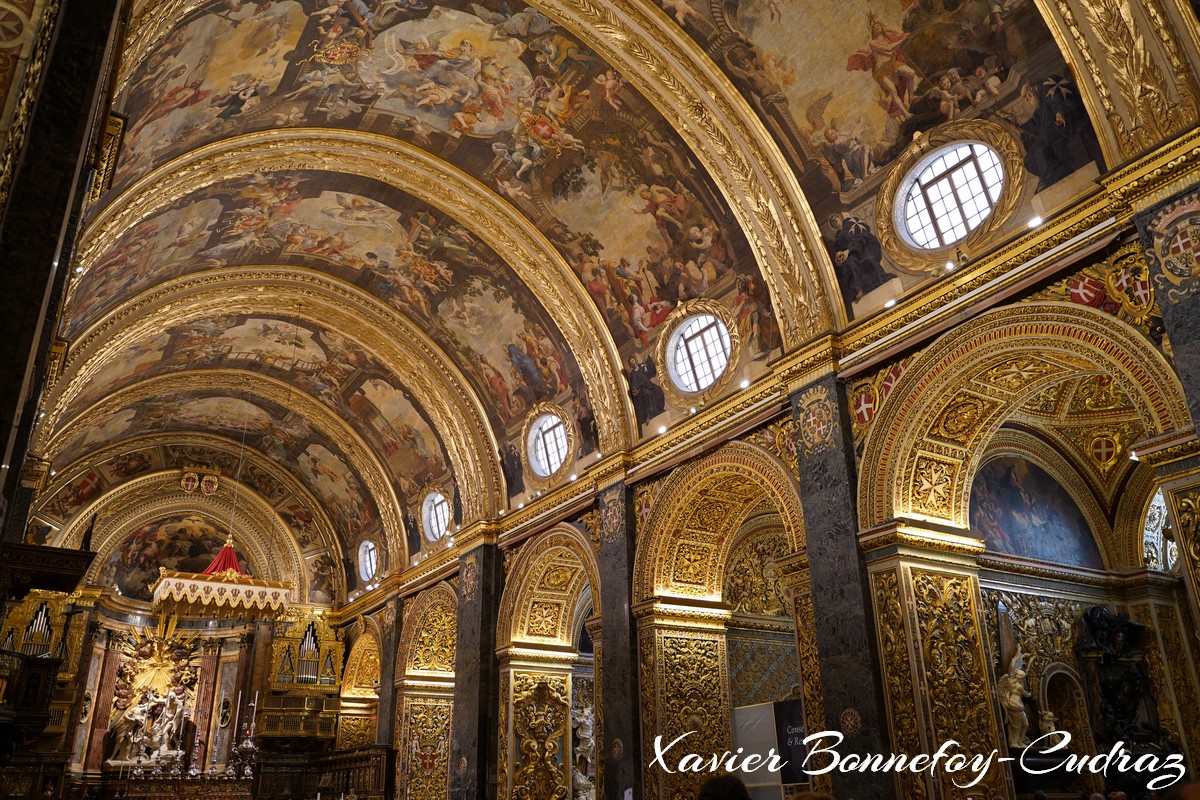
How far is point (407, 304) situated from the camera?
67.0 feet

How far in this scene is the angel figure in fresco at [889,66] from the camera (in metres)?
11.5

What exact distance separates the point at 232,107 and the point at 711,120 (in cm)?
733

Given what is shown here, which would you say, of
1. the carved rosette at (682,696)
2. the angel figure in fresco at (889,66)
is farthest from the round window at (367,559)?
the angel figure in fresco at (889,66)

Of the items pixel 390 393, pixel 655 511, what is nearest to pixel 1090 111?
pixel 655 511

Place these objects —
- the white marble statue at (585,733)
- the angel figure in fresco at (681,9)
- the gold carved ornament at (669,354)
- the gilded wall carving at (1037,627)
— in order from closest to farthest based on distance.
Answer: the angel figure in fresco at (681,9) < the gilded wall carving at (1037,627) < the gold carved ornament at (669,354) < the white marble statue at (585,733)

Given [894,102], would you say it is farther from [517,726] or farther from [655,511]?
[517,726]

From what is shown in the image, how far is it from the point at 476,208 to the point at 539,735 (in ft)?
34.6

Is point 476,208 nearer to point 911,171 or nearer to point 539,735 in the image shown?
point 911,171

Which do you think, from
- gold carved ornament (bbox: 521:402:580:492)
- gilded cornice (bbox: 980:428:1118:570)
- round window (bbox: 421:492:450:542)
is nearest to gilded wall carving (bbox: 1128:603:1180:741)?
gilded cornice (bbox: 980:428:1118:570)

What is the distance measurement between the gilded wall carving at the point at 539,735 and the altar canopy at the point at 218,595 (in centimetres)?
692

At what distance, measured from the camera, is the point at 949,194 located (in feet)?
37.6

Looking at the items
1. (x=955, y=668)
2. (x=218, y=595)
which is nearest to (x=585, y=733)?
(x=218, y=595)

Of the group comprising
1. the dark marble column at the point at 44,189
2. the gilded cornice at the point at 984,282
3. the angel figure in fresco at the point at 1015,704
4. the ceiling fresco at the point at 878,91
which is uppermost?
the ceiling fresco at the point at 878,91

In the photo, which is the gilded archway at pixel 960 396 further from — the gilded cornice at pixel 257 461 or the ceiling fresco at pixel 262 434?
the gilded cornice at pixel 257 461
